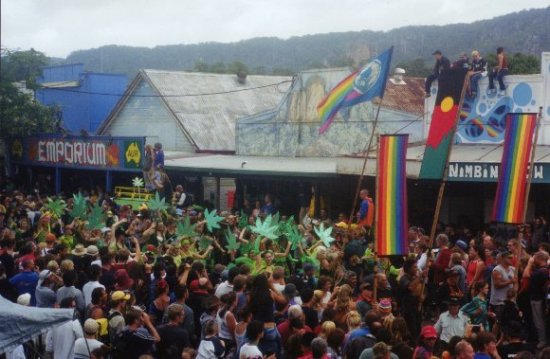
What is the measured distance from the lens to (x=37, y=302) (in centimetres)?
1061

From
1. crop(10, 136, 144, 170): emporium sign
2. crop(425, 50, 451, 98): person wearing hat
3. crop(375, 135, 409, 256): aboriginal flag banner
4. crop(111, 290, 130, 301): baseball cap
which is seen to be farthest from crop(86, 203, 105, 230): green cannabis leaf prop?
crop(10, 136, 144, 170): emporium sign

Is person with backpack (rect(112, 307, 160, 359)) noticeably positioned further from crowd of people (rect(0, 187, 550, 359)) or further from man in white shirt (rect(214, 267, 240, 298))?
man in white shirt (rect(214, 267, 240, 298))

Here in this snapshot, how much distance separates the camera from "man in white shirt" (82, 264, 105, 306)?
34.5 feet

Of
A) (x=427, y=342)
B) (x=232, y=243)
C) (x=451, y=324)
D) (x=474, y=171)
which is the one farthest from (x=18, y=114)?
(x=427, y=342)

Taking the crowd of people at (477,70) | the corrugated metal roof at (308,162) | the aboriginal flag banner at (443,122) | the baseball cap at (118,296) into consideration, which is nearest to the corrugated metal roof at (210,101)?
the corrugated metal roof at (308,162)

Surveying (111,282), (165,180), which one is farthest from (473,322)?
(165,180)

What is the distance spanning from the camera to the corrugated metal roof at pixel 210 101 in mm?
33281

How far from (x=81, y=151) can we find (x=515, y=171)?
21.8m

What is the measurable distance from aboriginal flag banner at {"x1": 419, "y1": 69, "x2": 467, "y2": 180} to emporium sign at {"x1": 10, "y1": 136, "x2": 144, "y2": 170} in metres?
17.2

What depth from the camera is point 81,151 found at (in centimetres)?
3122

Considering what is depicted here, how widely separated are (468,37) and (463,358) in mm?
89074

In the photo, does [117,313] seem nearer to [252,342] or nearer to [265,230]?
[252,342]

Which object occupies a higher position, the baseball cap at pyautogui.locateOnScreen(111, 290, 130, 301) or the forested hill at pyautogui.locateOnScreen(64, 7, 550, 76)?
the forested hill at pyautogui.locateOnScreen(64, 7, 550, 76)

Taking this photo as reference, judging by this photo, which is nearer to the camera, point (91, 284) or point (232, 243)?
point (91, 284)
